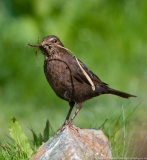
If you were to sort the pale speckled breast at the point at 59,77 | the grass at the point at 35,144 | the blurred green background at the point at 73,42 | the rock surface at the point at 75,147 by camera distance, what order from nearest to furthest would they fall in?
the rock surface at the point at 75,147
the grass at the point at 35,144
the pale speckled breast at the point at 59,77
the blurred green background at the point at 73,42

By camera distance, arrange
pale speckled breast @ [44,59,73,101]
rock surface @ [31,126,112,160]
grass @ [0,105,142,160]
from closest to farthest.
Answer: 1. rock surface @ [31,126,112,160]
2. grass @ [0,105,142,160]
3. pale speckled breast @ [44,59,73,101]

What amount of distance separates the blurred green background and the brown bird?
312cm

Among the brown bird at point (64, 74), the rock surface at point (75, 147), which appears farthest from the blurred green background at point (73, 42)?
the rock surface at point (75, 147)

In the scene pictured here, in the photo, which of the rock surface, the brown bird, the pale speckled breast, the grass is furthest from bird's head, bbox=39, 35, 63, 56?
the rock surface

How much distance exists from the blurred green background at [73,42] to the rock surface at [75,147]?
4.01 meters

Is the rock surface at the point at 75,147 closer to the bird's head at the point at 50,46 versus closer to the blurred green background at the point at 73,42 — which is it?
the bird's head at the point at 50,46

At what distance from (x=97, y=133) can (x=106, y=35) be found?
17.1 feet

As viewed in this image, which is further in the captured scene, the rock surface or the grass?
the grass

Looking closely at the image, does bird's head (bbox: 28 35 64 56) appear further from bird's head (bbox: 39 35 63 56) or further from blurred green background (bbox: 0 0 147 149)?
blurred green background (bbox: 0 0 147 149)

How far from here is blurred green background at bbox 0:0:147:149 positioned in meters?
10.8

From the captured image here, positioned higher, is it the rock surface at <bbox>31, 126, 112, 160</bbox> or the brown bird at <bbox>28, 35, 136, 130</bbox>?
the brown bird at <bbox>28, 35, 136, 130</bbox>

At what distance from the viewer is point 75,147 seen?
605 cm

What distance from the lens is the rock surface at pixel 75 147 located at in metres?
6.00

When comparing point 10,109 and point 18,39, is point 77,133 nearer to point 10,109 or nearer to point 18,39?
point 10,109
